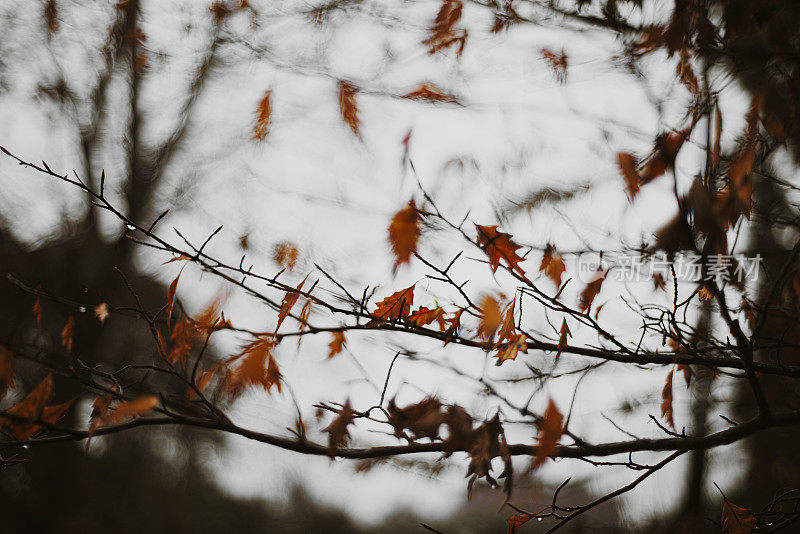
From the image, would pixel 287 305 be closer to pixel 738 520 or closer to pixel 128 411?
pixel 128 411

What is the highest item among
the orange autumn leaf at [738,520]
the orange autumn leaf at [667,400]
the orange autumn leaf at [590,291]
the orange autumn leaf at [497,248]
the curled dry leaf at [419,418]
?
the orange autumn leaf at [497,248]

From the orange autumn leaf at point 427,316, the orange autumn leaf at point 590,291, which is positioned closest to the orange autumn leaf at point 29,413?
the orange autumn leaf at point 427,316

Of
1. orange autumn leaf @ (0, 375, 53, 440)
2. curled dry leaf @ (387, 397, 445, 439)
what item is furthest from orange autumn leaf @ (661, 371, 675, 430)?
orange autumn leaf @ (0, 375, 53, 440)

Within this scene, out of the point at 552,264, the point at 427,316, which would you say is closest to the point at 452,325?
the point at 427,316

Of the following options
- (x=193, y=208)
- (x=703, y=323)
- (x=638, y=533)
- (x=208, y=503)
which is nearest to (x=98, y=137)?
(x=193, y=208)

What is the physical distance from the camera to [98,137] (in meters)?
4.14

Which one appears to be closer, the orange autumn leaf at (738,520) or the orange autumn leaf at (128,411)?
the orange autumn leaf at (128,411)

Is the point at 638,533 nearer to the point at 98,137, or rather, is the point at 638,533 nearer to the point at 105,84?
the point at 98,137

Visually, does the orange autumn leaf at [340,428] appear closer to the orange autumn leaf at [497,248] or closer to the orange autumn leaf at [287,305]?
the orange autumn leaf at [287,305]

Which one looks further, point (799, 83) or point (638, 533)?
point (638, 533)

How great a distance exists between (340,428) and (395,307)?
1.03 feet

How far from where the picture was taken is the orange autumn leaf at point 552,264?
1.56 meters

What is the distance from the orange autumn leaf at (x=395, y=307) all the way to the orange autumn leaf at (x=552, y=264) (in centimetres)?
57

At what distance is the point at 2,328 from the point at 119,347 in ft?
→ 2.69
